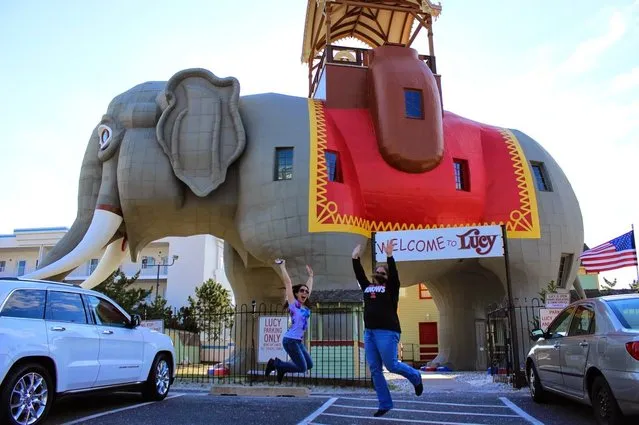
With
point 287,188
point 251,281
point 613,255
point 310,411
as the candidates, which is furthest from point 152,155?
point 613,255

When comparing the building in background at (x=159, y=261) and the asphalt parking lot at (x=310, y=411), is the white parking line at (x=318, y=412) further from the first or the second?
the building in background at (x=159, y=261)

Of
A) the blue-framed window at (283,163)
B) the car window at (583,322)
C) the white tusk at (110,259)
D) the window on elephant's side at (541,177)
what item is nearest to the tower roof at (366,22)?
the window on elephant's side at (541,177)

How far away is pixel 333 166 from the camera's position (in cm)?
1530

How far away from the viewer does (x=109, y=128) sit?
621 inches

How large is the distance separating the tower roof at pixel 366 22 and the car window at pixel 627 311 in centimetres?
1487

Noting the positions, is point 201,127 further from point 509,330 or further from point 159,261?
point 159,261

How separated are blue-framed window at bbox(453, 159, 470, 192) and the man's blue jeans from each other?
10155mm

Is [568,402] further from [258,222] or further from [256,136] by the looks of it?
[256,136]

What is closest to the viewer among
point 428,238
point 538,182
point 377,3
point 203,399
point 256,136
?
point 203,399

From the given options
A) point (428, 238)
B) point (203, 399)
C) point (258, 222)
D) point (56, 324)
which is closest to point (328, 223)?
point (258, 222)

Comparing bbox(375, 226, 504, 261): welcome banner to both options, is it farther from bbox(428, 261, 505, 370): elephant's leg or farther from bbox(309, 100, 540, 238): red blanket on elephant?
bbox(428, 261, 505, 370): elephant's leg

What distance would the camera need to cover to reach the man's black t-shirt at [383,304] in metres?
6.83

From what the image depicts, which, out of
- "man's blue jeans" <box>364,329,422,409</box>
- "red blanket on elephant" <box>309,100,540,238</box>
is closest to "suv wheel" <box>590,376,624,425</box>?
"man's blue jeans" <box>364,329,422,409</box>

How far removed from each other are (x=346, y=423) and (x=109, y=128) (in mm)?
11223
